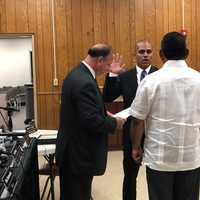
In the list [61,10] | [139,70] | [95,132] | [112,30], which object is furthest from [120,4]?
[95,132]

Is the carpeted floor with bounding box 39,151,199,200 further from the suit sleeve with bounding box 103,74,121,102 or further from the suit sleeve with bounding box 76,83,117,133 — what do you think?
the suit sleeve with bounding box 76,83,117,133

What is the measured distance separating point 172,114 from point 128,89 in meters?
1.15

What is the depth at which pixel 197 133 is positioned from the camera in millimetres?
2303

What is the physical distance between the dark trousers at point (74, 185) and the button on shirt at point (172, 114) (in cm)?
56

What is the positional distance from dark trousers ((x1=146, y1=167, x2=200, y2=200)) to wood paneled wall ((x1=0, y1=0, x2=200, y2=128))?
13.8 feet

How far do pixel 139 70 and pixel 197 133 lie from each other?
4.02 feet

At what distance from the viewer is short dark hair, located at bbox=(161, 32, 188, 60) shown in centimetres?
222

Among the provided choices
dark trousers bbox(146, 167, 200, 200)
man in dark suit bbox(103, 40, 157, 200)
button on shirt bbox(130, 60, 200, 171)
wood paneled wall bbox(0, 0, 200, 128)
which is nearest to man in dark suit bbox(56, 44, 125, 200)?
button on shirt bbox(130, 60, 200, 171)

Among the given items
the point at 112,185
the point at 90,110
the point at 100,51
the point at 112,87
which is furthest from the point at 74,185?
the point at 112,185

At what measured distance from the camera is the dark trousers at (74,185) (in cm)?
261

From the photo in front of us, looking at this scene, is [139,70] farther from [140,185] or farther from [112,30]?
[112,30]

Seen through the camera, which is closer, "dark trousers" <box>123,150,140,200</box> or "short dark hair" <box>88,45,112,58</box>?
"short dark hair" <box>88,45,112,58</box>

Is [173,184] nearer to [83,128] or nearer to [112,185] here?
[83,128]

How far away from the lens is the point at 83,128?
2520 millimetres
